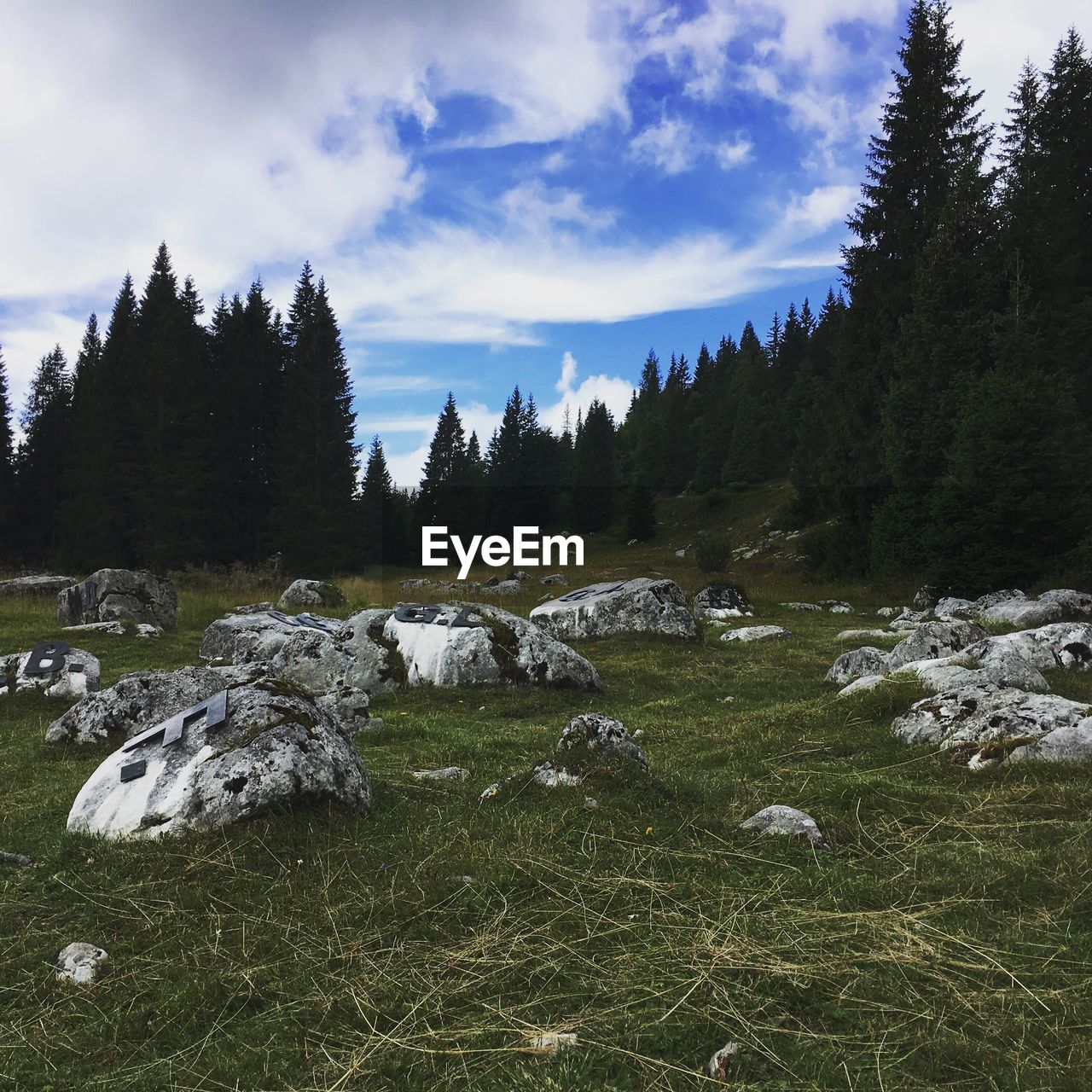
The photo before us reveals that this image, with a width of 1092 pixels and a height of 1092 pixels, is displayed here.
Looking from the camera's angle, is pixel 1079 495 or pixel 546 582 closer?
pixel 1079 495

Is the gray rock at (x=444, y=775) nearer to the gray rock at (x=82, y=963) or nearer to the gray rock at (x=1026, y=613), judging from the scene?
the gray rock at (x=82, y=963)

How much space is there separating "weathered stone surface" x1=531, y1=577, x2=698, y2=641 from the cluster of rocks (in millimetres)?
5441

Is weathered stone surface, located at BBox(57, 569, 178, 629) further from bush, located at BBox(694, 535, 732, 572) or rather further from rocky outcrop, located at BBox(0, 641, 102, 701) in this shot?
bush, located at BBox(694, 535, 732, 572)

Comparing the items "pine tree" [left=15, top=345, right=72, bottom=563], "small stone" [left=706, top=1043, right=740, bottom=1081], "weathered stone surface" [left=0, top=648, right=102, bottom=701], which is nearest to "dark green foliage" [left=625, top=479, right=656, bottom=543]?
"pine tree" [left=15, top=345, right=72, bottom=563]

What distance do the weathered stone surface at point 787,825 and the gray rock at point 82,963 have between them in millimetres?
3328

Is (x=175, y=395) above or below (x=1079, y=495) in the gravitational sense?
above

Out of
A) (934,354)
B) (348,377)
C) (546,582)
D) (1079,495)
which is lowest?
(546,582)

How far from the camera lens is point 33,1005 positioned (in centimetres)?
291

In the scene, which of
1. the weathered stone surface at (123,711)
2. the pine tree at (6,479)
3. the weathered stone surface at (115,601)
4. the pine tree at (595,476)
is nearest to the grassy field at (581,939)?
the weathered stone surface at (123,711)

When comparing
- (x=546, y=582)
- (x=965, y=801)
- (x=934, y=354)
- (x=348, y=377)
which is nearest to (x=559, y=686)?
(x=965, y=801)

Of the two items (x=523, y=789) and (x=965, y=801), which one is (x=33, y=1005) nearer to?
(x=523, y=789)

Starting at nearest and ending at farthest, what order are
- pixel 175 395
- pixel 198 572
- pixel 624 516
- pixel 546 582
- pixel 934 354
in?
pixel 934 354
pixel 198 572
pixel 546 582
pixel 175 395
pixel 624 516

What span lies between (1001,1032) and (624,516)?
7536 cm

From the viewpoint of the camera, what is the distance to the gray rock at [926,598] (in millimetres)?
23359
